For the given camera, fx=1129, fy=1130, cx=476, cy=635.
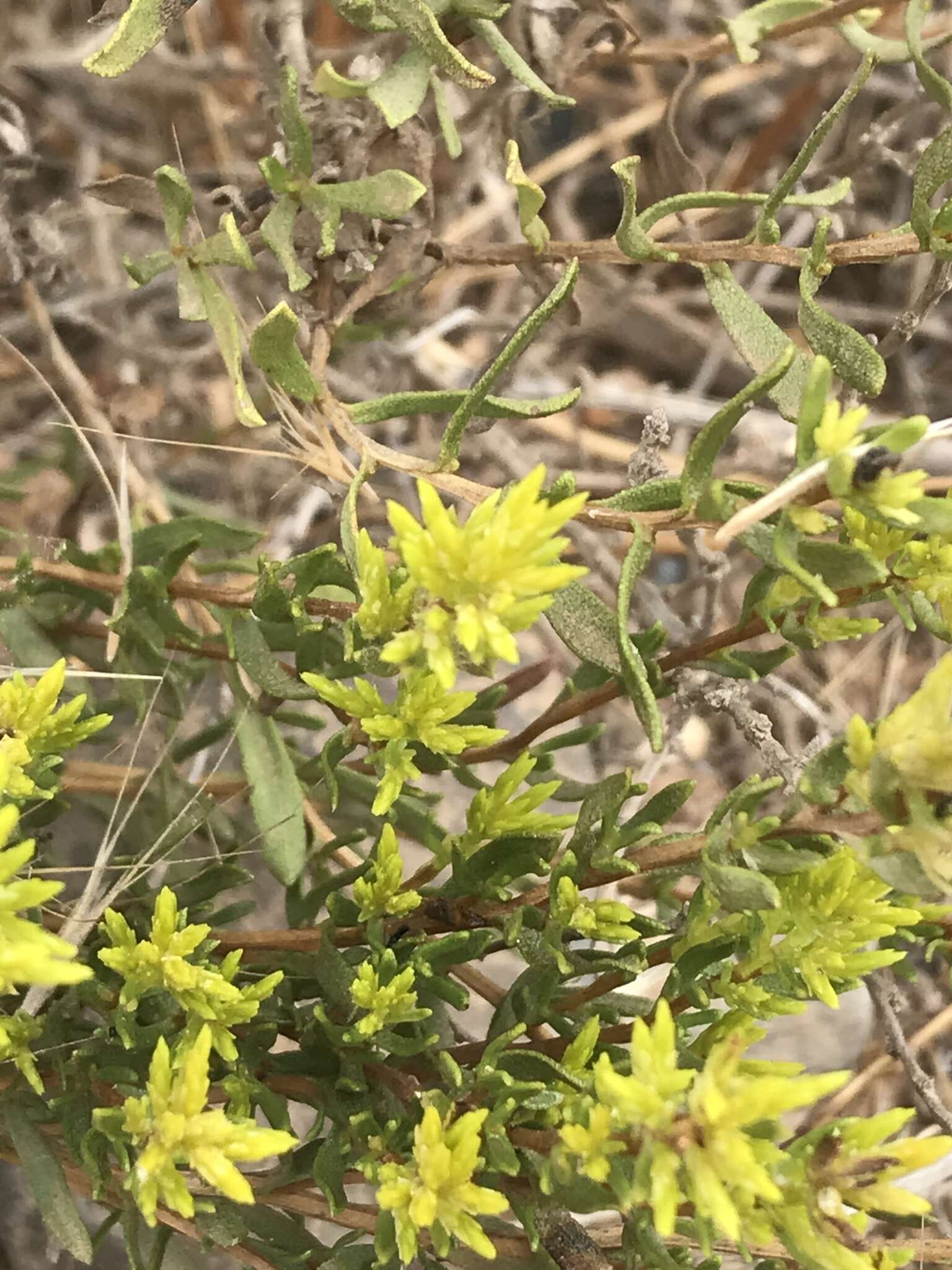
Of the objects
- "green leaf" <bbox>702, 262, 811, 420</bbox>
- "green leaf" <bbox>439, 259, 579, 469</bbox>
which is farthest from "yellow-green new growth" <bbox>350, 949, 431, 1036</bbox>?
"green leaf" <bbox>702, 262, 811, 420</bbox>

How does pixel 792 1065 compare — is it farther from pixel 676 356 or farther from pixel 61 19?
pixel 61 19

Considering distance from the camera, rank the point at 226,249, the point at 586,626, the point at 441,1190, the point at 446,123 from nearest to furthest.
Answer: the point at 441,1190 < the point at 586,626 < the point at 226,249 < the point at 446,123

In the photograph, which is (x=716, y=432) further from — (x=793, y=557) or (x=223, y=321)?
(x=223, y=321)

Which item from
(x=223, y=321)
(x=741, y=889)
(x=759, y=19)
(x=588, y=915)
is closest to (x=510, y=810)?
(x=588, y=915)

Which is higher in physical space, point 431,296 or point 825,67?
point 825,67

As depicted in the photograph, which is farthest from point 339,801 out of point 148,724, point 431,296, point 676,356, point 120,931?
point 676,356

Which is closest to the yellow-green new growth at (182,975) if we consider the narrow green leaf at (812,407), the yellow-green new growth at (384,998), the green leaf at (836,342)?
the yellow-green new growth at (384,998)
